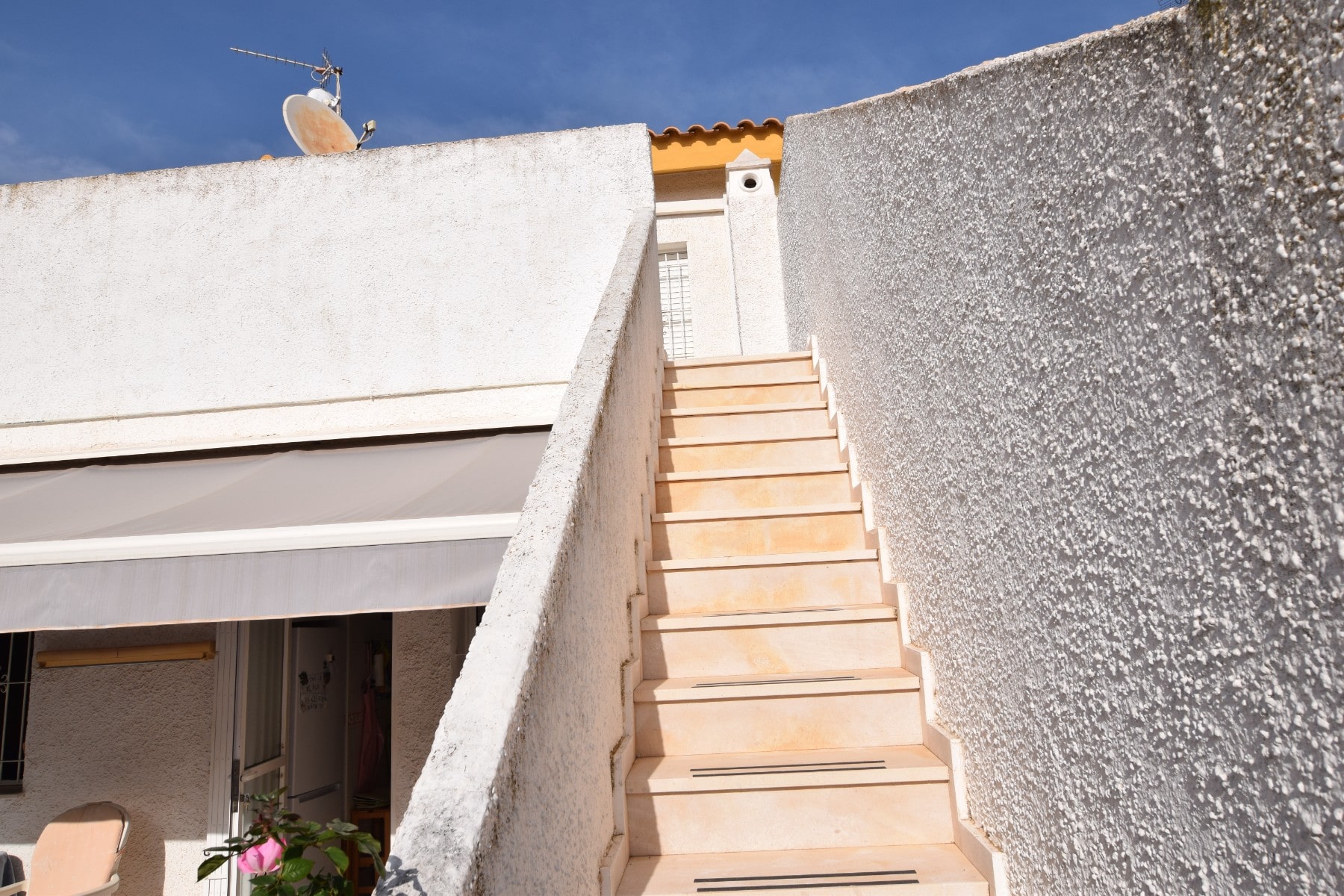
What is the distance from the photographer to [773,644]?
17.7 feet

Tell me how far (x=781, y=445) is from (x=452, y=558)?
10.4 feet

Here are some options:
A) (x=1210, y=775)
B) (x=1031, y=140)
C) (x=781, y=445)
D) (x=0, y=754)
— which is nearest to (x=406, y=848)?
(x=1210, y=775)

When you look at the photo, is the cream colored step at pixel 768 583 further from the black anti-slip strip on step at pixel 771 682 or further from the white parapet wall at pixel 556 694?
the black anti-slip strip on step at pixel 771 682

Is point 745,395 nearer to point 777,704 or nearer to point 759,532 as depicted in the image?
point 759,532

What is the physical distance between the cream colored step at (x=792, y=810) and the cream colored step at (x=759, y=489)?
276 cm

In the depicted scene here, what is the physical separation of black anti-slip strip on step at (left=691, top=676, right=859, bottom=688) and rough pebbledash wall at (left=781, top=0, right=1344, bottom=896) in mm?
893

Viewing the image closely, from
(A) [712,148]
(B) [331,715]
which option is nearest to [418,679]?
(B) [331,715]

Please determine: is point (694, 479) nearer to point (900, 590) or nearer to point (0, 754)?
point (900, 590)

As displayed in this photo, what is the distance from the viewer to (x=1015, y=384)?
325 centimetres

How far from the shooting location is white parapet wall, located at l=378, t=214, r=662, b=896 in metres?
2.25

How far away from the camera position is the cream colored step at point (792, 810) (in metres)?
4.29

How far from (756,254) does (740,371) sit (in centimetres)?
463

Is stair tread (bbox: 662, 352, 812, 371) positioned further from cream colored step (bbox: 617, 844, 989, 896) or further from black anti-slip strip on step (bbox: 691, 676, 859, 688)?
cream colored step (bbox: 617, 844, 989, 896)

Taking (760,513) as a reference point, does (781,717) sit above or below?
below
